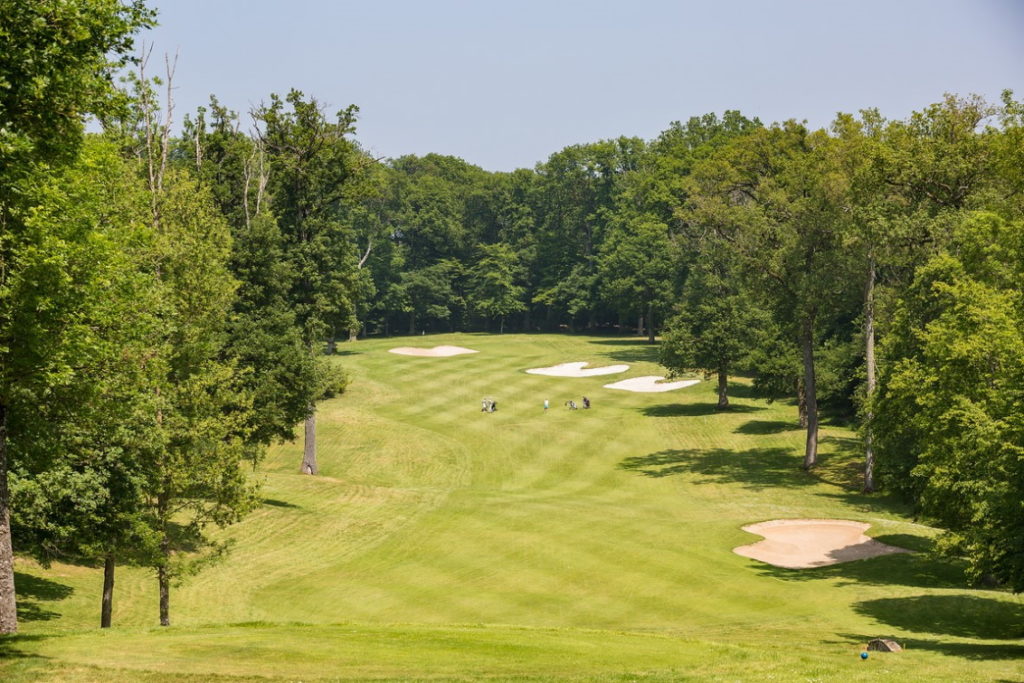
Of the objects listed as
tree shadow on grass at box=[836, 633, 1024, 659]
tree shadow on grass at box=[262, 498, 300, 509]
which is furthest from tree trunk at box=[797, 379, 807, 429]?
tree shadow on grass at box=[836, 633, 1024, 659]

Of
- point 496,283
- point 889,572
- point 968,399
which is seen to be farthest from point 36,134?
point 496,283

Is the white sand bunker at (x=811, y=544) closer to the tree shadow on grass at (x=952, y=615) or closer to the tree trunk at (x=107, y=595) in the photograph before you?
the tree shadow on grass at (x=952, y=615)

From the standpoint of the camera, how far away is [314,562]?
38.3 m

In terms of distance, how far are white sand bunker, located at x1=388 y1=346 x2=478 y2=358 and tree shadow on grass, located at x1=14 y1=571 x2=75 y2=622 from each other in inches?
2835

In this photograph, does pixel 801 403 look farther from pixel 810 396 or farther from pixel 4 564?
pixel 4 564

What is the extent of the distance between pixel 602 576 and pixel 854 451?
3194cm

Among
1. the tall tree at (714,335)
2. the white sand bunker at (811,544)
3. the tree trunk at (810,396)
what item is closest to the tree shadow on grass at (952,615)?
the white sand bunker at (811,544)

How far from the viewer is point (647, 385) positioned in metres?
85.9

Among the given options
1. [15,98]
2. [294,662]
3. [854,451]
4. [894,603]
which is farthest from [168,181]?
[854,451]

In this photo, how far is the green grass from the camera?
19406mm

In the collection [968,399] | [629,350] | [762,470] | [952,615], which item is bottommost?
[952,615]

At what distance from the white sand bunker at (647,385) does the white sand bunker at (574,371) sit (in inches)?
172

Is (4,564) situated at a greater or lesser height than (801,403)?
lesser

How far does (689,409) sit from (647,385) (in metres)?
10.1
